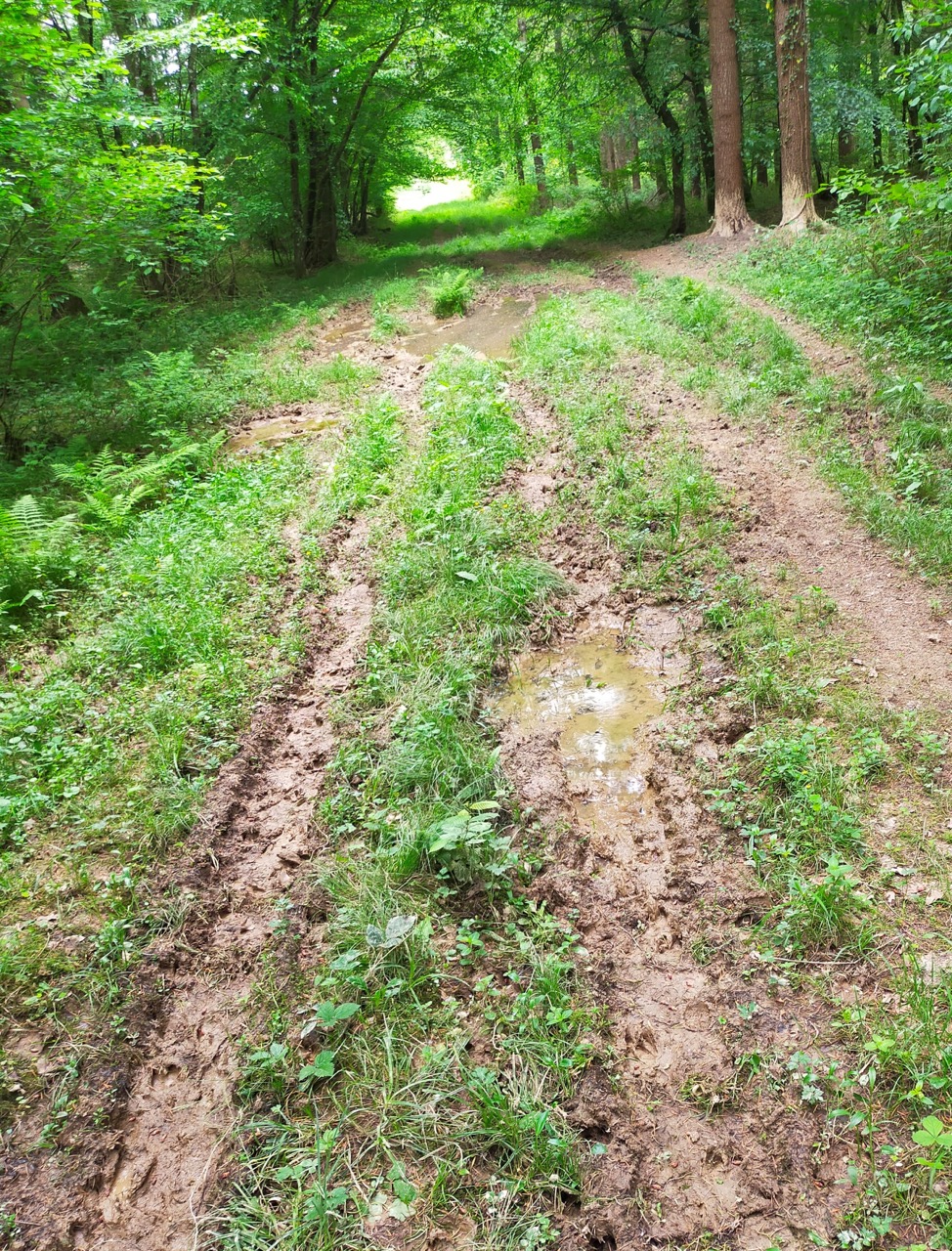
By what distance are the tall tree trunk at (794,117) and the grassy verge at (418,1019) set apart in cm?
1216

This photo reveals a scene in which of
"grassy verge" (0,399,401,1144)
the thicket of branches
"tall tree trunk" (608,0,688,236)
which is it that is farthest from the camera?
"tall tree trunk" (608,0,688,236)

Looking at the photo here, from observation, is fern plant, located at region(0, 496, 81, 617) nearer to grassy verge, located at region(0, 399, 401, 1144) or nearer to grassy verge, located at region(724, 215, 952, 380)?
grassy verge, located at region(0, 399, 401, 1144)

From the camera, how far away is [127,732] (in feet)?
14.5

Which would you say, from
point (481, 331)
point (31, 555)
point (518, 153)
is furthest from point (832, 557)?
point (518, 153)

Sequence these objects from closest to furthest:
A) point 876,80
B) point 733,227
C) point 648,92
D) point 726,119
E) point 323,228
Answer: point 726,119, point 733,227, point 876,80, point 648,92, point 323,228

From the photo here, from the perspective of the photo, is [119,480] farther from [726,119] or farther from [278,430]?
[726,119]

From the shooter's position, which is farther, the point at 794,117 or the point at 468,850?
the point at 794,117

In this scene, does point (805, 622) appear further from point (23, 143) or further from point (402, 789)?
point (23, 143)

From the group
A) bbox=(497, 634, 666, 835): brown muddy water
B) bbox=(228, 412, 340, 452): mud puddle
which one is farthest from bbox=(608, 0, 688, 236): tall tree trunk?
bbox=(497, 634, 666, 835): brown muddy water

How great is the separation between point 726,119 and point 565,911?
16701mm

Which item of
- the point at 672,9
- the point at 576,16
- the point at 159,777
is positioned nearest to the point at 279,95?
the point at 576,16

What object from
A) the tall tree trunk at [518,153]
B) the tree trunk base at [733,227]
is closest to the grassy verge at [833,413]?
the tree trunk base at [733,227]

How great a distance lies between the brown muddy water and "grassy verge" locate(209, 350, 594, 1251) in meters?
0.35

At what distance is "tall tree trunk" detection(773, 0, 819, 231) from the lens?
11959 millimetres
